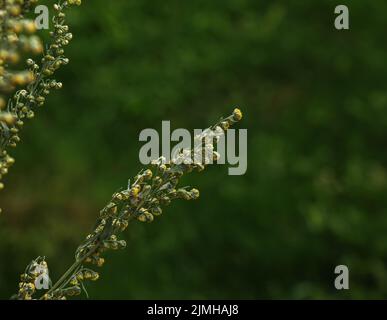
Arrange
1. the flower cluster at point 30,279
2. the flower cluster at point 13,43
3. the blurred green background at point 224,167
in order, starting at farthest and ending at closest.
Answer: the blurred green background at point 224,167
the flower cluster at point 30,279
the flower cluster at point 13,43

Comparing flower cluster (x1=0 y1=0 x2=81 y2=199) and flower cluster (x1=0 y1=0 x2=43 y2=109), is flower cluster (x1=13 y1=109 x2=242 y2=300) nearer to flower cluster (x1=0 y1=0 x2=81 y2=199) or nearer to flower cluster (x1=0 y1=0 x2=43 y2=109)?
flower cluster (x1=0 y1=0 x2=81 y2=199)

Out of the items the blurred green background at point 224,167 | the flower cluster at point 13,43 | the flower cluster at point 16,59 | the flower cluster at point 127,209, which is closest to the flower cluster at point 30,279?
the flower cluster at point 127,209

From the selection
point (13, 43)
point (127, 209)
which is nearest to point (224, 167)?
point (127, 209)

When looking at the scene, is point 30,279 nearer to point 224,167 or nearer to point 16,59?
point 16,59

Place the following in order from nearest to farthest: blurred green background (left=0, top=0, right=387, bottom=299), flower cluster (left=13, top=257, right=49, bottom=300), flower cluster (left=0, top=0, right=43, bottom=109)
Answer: flower cluster (left=0, top=0, right=43, bottom=109) < flower cluster (left=13, top=257, right=49, bottom=300) < blurred green background (left=0, top=0, right=387, bottom=299)

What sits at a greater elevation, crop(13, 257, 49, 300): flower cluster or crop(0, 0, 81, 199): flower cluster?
crop(0, 0, 81, 199): flower cluster

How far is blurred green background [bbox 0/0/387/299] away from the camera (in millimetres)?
4512

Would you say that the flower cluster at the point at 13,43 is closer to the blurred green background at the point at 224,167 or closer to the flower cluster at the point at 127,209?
the flower cluster at the point at 127,209

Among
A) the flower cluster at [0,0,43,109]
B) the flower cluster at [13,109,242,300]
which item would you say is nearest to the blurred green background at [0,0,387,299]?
the flower cluster at [13,109,242,300]

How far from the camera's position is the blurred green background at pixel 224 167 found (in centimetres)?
451

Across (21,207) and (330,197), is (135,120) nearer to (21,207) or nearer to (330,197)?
(21,207)
